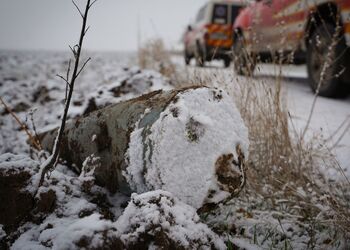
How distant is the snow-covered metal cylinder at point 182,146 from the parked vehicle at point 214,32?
16.2ft

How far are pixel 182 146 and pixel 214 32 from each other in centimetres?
609

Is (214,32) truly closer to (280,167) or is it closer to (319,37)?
(319,37)

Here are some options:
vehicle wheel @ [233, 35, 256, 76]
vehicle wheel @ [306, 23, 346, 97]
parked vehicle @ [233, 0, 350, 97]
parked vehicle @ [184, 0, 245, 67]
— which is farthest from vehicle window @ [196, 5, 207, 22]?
vehicle wheel @ [233, 35, 256, 76]

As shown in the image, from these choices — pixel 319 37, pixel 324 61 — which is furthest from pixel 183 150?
pixel 319 37

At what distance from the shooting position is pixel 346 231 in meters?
1.31

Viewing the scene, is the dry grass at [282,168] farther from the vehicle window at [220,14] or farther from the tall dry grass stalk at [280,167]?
the vehicle window at [220,14]

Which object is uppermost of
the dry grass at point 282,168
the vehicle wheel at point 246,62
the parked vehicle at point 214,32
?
the parked vehicle at point 214,32

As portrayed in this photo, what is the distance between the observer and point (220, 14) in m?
7.73

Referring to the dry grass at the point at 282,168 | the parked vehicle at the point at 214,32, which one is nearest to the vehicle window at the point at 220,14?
the parked vehicle at the point at 214,32

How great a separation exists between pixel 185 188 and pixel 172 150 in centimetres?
15

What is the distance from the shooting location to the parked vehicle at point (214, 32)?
6.94 meters

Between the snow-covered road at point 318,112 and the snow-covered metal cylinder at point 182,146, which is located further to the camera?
the snow-covered road at point 318,112

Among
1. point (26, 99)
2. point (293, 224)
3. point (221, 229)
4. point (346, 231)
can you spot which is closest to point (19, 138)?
point (26, 99)

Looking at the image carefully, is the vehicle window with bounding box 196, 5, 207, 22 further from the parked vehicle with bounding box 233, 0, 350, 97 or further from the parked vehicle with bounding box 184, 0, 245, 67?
the parked vehicle with bounding box 233, 0, 350, 97
